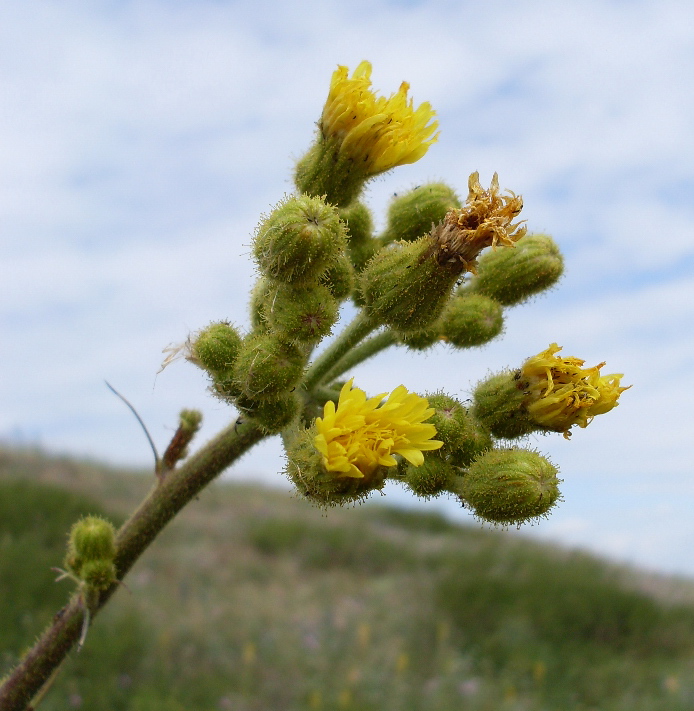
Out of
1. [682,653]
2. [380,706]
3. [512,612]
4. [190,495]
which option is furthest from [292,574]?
[190,495]

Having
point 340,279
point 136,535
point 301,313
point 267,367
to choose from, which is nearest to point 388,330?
point 340,279

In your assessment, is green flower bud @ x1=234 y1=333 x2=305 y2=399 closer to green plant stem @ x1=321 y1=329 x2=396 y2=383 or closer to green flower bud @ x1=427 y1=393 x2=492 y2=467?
green plant stem @ x1=321 y1=329 x2=396 y2=383

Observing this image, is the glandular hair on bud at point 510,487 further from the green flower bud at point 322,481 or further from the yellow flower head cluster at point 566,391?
the green flower bud at point 322,481

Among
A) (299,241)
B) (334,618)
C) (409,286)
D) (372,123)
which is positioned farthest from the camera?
(334,618)

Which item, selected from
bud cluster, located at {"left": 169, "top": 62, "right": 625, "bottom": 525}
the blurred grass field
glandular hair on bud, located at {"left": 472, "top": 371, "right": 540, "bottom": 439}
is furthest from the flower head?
the blurred grass field

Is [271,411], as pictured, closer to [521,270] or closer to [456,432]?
[456,432]

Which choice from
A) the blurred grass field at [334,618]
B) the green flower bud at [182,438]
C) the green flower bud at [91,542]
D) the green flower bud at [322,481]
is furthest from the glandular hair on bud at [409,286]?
the blurred grass field at [334,618]

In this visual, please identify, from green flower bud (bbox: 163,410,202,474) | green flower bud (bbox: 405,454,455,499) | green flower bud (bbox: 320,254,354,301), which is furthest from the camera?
green flower bud (bbox: 163,410,202,474)
